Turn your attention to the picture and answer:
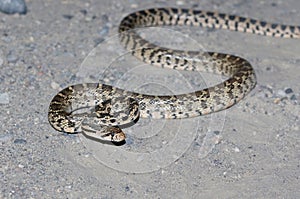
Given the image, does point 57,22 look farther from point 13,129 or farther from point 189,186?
point 189,186

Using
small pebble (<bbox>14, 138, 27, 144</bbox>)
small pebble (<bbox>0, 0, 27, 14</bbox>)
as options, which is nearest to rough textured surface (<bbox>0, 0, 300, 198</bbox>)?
small pebble (<bbox>14, 138, 27, 144</bbox>)

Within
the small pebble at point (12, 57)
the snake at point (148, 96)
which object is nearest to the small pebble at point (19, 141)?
the snake at point (148, 96)

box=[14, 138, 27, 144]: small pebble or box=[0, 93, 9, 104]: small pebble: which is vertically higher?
box=[0, 93, 9, 104]: small pebble

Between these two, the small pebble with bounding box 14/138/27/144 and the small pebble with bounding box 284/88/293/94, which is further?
the small pebble with bounding box 284/88/293/94

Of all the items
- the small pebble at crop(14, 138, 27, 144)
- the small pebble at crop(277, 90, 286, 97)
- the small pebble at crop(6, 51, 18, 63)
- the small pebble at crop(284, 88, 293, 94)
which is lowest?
the small pebble at crop(14, 138, 27, 144)

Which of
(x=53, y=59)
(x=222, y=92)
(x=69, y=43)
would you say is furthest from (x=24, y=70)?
(x=222, y=92)

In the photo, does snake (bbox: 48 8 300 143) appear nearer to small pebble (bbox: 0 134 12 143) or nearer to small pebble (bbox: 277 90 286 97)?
small pebble (bbox: 277 90 286 97)

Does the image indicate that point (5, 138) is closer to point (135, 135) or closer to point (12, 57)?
point (135, 135)

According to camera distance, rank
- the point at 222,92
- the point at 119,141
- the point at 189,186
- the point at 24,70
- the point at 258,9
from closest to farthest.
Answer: the point at 189,186, the point at 119,141, the point at 222,92, the point at 24,70, the point at 258,9
